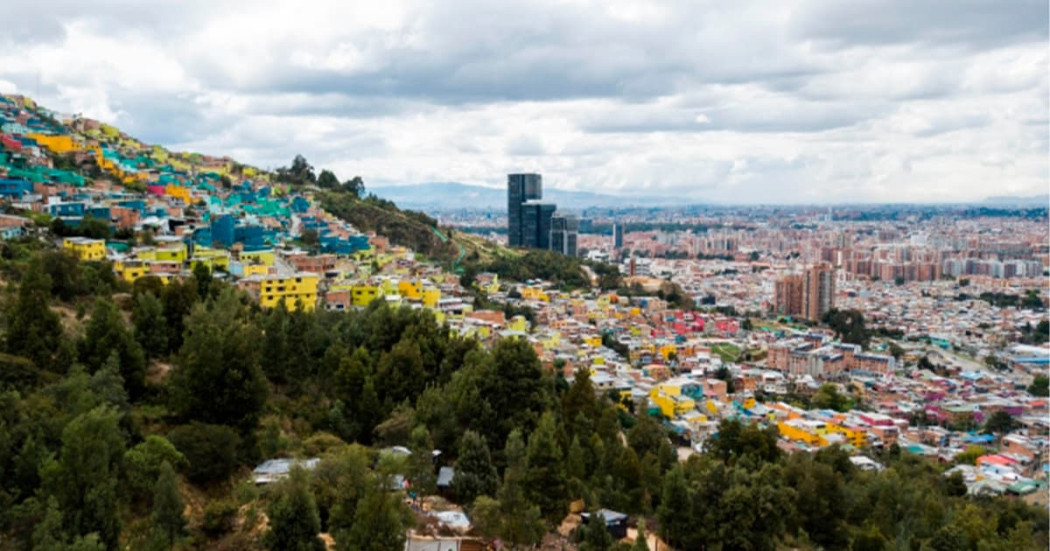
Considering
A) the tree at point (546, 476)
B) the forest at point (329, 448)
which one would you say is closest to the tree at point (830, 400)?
the forest at point (329, 448)

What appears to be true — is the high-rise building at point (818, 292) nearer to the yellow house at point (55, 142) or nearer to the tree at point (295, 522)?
the yellow house at point (55, 142)

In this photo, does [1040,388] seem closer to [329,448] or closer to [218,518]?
[329,448]

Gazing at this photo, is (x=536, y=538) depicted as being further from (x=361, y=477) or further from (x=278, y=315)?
(x=278, y=315)

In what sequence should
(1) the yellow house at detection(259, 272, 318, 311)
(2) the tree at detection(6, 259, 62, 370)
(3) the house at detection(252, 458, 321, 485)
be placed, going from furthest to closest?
(1) the yellow house at detection(259, 272, 318, 311) < (2) the tree at detection(6, 259, 62, 370) < (3) the house at detection(252, 458, 321, 485)

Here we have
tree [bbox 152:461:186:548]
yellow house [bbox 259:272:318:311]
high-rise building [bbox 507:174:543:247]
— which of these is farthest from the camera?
high-rise building [bbox 507:174:543:247]

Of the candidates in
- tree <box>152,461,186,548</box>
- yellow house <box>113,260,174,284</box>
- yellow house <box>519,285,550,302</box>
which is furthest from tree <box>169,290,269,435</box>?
yellow house <box>519,285,550,302</box>

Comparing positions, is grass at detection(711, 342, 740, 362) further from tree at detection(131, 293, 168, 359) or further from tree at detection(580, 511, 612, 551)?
tree at detection(580, 511, 612, 551)

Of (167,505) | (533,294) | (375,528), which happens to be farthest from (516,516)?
(533,294)
